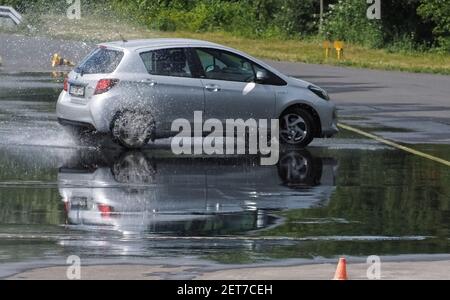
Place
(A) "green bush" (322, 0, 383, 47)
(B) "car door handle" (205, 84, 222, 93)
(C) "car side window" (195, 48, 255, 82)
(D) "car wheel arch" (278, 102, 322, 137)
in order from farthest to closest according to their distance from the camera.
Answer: (A) "green bush" (322, 0, 383, 47)
(D) "car wheel arch" (278, 102, 322, 137)
(C) "car side window" (195, 48, 255, 82)
(B) "car door handle" (205, 84, 222, 93)

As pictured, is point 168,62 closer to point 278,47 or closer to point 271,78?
point 271,78

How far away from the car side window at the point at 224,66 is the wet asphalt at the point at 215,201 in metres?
1.27

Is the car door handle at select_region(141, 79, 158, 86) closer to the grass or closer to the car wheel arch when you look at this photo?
the car wheel arch

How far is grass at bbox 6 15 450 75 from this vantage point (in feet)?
156

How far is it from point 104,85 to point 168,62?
1043 mm

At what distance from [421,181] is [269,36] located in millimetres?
52060


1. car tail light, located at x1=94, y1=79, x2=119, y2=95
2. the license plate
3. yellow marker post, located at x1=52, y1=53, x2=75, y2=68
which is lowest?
yellow marker post, located at x1=52, y1=53, x2=75, y2=68

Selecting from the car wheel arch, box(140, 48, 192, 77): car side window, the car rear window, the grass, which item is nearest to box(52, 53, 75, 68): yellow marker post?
the grass

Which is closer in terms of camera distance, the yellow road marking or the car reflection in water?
the car reflection in water

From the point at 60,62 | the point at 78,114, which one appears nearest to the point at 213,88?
the point at 78,114

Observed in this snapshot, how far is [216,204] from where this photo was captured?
13.9 metres

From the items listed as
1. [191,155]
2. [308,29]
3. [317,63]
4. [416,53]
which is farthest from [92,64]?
[308,29]

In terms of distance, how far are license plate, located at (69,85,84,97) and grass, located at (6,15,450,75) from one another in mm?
26039

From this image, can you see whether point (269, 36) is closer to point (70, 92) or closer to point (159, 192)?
point (70, 92)
